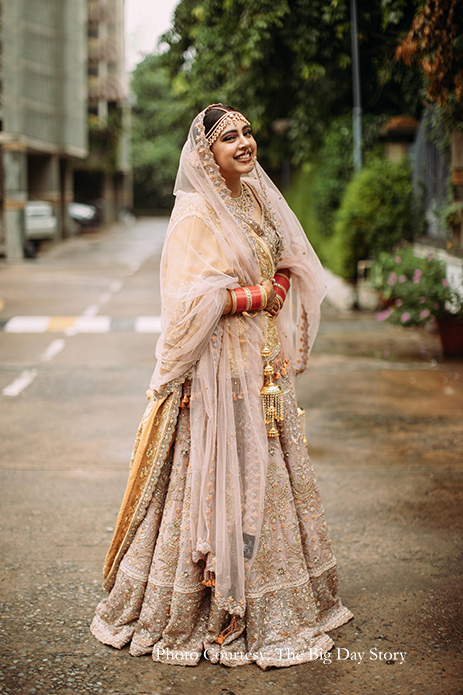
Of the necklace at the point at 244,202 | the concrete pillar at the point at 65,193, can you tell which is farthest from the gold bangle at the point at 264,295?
the concrete pillar at the point at 65,193

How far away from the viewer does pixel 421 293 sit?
26.7ft

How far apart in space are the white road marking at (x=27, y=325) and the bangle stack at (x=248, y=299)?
792cm

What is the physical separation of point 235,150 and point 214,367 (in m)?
0.79

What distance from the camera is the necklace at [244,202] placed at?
9.63ft

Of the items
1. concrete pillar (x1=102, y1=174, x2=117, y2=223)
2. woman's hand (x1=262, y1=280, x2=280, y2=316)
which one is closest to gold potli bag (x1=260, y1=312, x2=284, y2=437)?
woman's hand (x1=262, y1=280, x2=280, y2=316)

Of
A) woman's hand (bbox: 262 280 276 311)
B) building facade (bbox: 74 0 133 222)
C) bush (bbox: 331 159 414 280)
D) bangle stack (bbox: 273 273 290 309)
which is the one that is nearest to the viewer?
woman's hand (bbox: 262 280 276 311)

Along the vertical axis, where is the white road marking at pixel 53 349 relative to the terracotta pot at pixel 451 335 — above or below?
below

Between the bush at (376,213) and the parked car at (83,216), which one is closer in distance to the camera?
the bush at (376,213)

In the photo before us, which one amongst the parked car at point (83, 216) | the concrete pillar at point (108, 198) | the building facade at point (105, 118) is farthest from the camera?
the concrete pillar at point (108, 198)

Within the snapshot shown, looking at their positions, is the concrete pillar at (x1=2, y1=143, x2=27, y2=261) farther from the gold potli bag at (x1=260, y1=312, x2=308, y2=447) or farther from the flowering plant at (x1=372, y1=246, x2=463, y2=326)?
the gold potli bag at (x1=260, y1=312, x2=308, y2=447)

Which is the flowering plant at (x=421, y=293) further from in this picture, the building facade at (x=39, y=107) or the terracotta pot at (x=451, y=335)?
the building facade at (x=39, y=107)

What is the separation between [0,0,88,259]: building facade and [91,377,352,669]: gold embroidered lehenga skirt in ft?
62.6

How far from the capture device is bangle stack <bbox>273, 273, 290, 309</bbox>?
3041 millimetres

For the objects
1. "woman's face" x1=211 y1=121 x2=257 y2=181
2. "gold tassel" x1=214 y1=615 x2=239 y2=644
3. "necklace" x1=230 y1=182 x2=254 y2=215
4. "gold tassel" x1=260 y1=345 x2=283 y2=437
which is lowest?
"gold tassel" x1=214 y1=615 x2=239 y2=644
